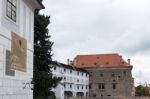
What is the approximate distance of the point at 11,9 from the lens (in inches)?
618

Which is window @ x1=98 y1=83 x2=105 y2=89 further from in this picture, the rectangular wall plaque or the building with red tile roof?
the rectangular wall plaque

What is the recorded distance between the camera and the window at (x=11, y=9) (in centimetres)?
1517

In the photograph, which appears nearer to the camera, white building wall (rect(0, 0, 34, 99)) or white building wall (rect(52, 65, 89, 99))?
white building wall (rect(0, 0, 34, 99))

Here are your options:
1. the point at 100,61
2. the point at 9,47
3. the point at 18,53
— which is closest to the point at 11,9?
the point at 9,47

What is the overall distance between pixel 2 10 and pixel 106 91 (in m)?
98.9

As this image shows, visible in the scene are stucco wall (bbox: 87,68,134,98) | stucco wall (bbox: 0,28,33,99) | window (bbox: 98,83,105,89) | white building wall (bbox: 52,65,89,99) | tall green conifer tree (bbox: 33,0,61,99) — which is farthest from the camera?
window (bbox: 98,83,105,89)

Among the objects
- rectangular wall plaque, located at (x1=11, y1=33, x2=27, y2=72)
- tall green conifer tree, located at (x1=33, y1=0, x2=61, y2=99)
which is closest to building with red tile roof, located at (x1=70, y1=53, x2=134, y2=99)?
tall green conifer tree, located at (x1=33, y1=0, x2=61, y2=99)

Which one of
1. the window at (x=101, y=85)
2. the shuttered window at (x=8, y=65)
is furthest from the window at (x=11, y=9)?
the window at (x=101, y=85)

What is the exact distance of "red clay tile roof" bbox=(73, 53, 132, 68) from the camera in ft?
373

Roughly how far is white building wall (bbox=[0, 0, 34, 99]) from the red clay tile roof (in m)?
93.6

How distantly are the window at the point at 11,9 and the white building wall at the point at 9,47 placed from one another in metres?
0.22

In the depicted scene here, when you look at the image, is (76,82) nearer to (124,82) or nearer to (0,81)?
(124,82)

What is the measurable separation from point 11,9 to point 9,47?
1656 millimetres

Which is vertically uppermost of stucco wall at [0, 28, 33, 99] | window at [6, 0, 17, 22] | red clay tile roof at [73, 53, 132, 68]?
red clay tile roof at [73, 53, 132, 68]
